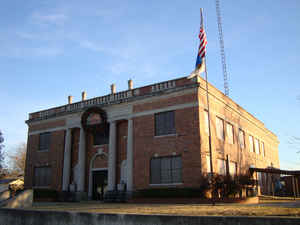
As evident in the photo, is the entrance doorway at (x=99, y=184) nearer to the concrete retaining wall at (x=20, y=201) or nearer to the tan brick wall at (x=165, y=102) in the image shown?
the tan brick wall at (x=165, y=102)

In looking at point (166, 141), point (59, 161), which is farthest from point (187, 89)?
point (59, 161)

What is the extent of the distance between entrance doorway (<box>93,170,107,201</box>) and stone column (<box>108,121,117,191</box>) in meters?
2.15

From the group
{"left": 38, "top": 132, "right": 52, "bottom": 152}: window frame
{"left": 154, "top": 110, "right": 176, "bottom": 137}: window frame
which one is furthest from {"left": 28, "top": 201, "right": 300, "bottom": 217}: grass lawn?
{"left": 38, "top": 132, "right": 52, "bottom": 152}: window frame

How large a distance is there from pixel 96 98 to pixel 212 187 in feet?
49.4

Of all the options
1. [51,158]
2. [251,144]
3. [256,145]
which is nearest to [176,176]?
[251,144]

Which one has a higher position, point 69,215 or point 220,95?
point 220,95

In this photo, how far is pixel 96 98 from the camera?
31.8 meters

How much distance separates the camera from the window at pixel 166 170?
2506 centimetres

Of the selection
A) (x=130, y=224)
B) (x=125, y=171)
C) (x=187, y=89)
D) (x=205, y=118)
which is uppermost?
(x=187, y=89)

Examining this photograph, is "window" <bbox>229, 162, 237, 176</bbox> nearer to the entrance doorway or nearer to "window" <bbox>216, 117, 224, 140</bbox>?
"window" <bbox>216, 117, 224, 140</bbox>

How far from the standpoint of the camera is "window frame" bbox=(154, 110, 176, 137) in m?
26.3

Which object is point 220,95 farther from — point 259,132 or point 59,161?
point 59,161

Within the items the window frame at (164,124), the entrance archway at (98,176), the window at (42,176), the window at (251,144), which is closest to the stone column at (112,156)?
the entrance archway at (98,176)

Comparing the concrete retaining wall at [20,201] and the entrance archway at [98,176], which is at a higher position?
the entrance archway at [98,176]
